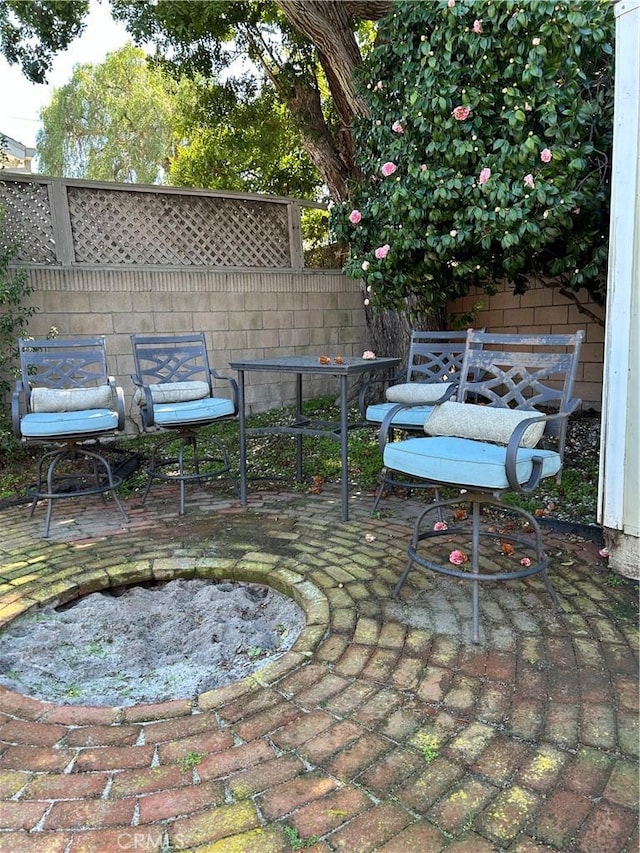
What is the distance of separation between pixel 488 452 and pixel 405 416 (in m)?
1.12

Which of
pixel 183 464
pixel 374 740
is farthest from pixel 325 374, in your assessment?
pixel 374 740

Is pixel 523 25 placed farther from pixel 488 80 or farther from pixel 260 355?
pixel 260 355

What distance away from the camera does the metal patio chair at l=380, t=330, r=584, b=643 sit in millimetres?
2000

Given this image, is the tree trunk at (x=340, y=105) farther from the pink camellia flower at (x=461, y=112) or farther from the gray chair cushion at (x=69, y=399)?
the gray chair cushion at (x=69, y=399)

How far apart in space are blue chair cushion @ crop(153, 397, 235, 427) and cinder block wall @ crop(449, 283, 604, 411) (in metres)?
3.10

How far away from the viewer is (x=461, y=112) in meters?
3.15

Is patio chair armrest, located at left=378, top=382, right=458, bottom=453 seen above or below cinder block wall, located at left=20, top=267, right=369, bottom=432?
below

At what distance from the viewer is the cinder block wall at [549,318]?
5.24 meters

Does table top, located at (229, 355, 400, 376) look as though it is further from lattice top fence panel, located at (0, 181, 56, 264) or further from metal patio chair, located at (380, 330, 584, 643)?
lattice top fence panel, located at (0, 181, 56, 264)

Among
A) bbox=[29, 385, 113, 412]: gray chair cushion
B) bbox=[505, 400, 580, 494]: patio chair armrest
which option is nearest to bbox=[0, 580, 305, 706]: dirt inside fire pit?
bbox=[505, 400, 580, 494]: patio chair armrest

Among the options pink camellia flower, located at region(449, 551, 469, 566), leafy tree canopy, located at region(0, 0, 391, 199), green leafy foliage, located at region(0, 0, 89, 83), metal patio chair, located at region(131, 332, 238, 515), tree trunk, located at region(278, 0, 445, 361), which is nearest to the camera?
pink camellia flower, located at region(449, 551, 469, 566)

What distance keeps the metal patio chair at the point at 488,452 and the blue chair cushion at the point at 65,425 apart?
1.62m

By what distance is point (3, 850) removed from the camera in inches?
48.6

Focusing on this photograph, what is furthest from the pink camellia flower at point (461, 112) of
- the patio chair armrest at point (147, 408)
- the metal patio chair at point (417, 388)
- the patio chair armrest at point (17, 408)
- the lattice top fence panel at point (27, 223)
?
the lattice top fence panel at point (27, 223)
